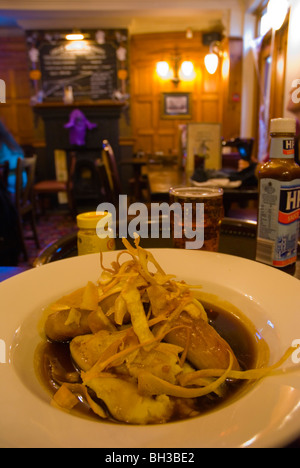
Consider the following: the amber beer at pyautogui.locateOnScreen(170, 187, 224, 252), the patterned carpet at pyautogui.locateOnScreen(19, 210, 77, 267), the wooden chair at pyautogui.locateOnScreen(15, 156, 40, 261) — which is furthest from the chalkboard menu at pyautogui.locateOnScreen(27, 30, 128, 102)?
the amber beer at pyautogui.locateOnScreen(170, 187, 224, 252)

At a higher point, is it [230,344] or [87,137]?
[87,137]

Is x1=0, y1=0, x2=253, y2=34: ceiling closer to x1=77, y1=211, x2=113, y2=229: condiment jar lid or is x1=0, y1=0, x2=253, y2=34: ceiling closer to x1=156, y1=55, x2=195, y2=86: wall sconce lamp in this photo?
x1=156, y1=55, x2=195, y2=86: wall sconce lamp

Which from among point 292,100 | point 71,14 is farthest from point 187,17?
point 292,100

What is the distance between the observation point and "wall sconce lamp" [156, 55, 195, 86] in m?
7.46

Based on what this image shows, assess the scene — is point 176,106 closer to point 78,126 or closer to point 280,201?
point 78,126

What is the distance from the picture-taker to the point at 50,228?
569cm

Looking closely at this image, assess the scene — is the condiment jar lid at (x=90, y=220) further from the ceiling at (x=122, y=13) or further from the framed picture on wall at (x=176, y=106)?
the framed picture on wall at (x=176, y=106)

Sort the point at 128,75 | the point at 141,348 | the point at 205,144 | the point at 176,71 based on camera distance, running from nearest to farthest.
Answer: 1. the point at 141,348
2. the point at 205,144
3. the point at 128,75
4. the point at 176,71

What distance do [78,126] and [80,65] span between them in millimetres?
1436

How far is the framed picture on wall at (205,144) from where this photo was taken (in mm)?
3127

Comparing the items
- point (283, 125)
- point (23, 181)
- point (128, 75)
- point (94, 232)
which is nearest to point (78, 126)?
point (128, 75)


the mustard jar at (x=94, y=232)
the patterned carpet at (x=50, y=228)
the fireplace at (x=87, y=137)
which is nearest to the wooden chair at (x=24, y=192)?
the patterned carpet at (x=50, y=228)

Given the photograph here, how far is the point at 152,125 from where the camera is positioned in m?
7.98

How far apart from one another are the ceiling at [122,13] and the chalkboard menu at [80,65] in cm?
22
